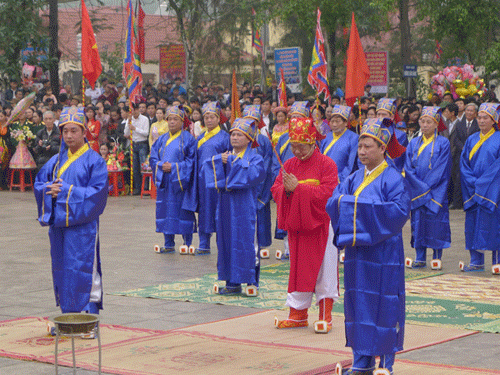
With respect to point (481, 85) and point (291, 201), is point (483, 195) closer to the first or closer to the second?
point (291, 201)

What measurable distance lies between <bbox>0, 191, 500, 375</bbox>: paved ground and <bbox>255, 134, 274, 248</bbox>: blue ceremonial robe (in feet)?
1.09

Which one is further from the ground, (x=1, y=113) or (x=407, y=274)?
(x=1, y=113)

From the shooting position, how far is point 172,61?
27.2m

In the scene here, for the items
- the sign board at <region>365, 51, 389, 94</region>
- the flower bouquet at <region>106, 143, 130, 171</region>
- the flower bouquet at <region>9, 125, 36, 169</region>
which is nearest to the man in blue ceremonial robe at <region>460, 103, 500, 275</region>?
the flower bouquet at <region>106, 143, 130, 171</region>

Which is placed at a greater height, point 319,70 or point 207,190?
point 319,70

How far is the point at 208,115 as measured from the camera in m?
→ 10.1

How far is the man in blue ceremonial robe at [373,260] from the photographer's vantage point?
5.27m

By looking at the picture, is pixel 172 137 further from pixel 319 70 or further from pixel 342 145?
pixel 319 70

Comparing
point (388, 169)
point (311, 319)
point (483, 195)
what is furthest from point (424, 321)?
point (483, 195)

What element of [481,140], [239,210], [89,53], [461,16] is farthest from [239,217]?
[461,16]

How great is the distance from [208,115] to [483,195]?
3272mm

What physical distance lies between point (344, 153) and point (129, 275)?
9.13 feet

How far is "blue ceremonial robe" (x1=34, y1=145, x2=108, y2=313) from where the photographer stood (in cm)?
646

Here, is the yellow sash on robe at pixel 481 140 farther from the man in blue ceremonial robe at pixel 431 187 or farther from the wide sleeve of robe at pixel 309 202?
the wide sleeve of robe at pixel 309 202
